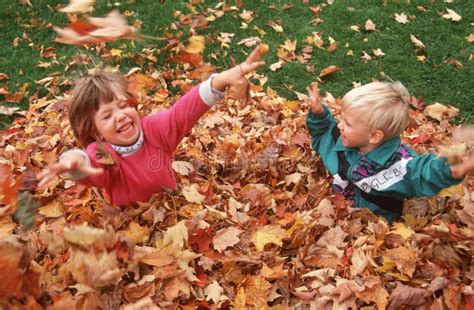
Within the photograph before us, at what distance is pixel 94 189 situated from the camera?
9.71 ft

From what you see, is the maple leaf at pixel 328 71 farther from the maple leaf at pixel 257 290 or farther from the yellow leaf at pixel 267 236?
the maple leaf at pixel 257 290

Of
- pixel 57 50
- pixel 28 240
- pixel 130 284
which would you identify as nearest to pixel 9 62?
pixel 57 50

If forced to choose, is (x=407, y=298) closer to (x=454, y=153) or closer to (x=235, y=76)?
(x=454, y=153)

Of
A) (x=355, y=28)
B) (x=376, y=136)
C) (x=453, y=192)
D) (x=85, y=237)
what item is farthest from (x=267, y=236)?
(x=355, y=28)

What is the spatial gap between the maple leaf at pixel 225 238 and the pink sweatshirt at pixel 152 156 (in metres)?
0.46

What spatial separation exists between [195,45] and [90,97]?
8.85ft

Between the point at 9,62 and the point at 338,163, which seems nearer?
the point at 338,163

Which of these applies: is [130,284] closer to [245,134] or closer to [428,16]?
[245,134]

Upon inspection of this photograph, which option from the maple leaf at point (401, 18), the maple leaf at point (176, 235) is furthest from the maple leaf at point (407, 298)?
the maple leaf at point (401, 18)

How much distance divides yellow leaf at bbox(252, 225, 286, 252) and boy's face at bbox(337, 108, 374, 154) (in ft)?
2.28

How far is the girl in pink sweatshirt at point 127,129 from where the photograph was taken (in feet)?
7.94

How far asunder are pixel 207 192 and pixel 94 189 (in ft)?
2.35

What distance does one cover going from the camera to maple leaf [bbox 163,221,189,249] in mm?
2424

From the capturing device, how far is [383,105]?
2703mm
